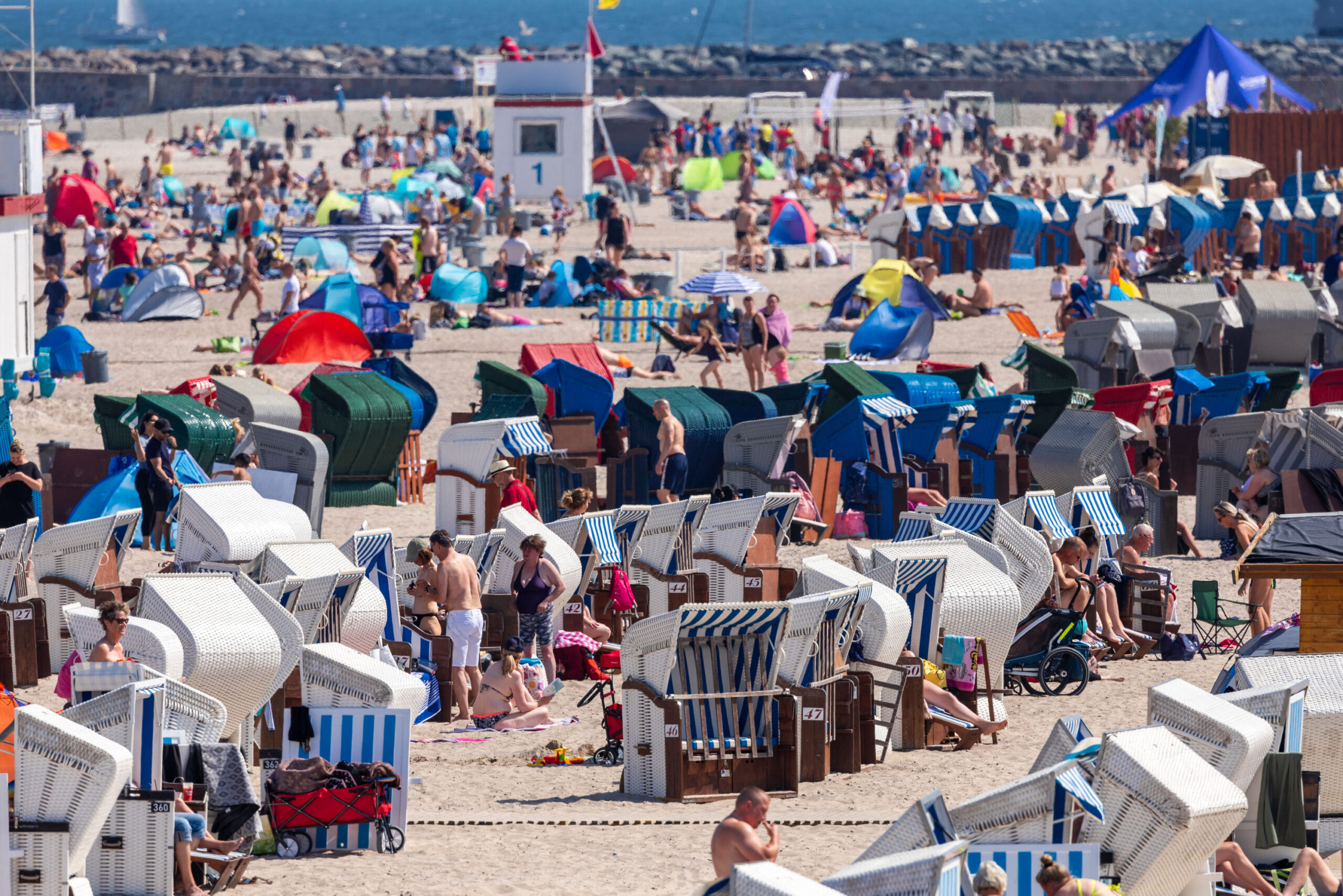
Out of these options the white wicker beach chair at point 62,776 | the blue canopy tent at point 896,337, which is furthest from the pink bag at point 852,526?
the white wicker beach chair at point 62,776

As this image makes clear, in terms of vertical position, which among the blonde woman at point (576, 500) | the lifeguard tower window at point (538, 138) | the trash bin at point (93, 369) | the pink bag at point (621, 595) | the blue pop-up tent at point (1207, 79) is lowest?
the trash bin at point (93, 369)

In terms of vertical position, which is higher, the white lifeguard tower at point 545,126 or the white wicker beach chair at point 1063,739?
the white lifeguard tower at point 545,126

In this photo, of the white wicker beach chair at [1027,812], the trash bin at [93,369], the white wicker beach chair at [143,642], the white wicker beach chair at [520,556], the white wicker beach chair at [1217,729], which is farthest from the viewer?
the trash bin at [93,369]

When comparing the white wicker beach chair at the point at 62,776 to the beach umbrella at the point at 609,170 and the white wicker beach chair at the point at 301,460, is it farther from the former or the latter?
the beach umbrella at the point at 609,170

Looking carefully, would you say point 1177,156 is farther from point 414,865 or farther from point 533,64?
point 414,865

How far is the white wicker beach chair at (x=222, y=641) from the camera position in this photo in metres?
8.65

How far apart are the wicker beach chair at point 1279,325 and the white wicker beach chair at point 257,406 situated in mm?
10600

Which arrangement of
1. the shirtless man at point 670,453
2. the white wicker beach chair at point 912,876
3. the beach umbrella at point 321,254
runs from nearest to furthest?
the white wicker beach chair at point 912,876 → the shirtless man at point 670,453 → the beach umbrella at point 321,254

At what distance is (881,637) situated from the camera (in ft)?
31.9

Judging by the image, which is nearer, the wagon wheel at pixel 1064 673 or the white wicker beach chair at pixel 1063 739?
the white wicker beach chair at pixel 1063 739

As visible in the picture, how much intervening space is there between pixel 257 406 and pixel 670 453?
3337mm

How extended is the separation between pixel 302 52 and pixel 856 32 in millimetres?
63284

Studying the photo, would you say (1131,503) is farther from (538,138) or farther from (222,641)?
(538,138)

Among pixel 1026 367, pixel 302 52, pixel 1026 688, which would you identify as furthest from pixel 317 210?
pixel 302 52
